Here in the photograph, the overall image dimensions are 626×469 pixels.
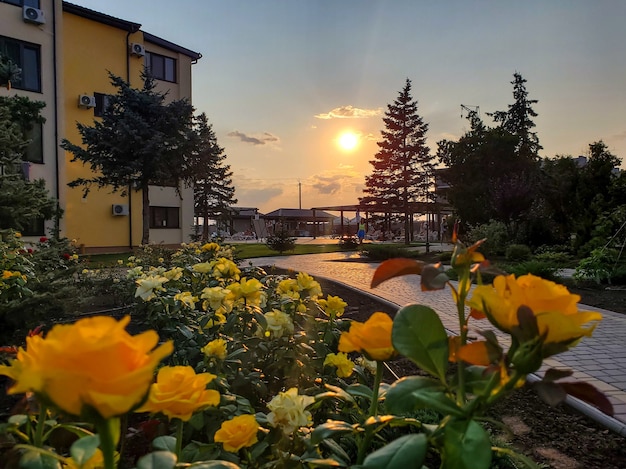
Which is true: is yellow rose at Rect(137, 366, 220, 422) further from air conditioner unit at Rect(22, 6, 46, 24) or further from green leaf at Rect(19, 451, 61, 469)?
air conditioner unit at Rect(22, 6, 46, 24)

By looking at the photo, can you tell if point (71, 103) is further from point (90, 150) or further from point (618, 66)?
point (618, 66)

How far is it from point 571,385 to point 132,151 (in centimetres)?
1651

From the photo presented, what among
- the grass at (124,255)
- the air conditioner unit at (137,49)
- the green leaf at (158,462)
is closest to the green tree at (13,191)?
the grass at (124,255)

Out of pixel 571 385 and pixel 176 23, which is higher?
pixel 176 23

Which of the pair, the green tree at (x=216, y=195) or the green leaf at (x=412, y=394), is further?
the green tree at (x=216, y=195)

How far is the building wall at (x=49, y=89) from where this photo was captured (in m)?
15.6

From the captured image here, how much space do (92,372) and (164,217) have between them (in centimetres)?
2157

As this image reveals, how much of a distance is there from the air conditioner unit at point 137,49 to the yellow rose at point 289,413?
20.8 metres

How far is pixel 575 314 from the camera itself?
→ 1.91ft

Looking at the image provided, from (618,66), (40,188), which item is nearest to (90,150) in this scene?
(40,188)

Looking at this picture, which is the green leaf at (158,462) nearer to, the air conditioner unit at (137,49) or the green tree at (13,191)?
the green tree at (13,191)

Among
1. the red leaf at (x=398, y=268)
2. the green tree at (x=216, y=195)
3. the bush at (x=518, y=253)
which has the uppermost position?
the green tree at (x=216, y=195)

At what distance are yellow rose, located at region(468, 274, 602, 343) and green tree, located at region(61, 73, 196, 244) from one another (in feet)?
Result: 51.0

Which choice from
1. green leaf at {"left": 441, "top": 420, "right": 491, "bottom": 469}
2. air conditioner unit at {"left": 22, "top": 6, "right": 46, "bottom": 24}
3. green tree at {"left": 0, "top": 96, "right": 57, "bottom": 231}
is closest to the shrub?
green tree at {"left": 0, "top": 96, "right": 57, "bottom": 231}
